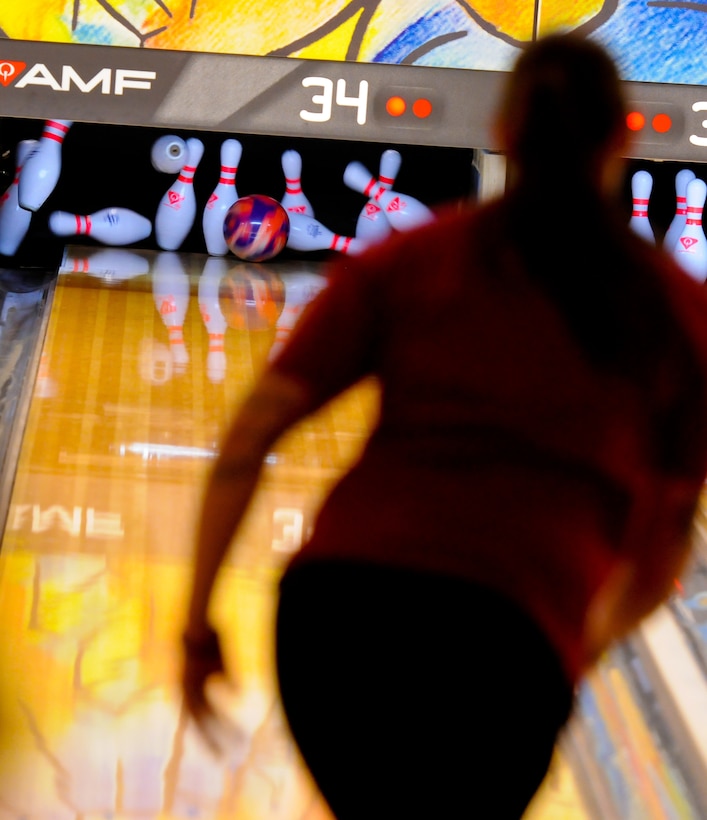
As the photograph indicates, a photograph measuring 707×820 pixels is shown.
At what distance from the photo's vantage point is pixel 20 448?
2.66 metres

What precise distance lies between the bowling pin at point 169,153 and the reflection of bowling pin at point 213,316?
387 mm

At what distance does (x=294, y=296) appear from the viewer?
14.2 feet

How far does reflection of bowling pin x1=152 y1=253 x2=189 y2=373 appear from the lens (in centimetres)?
350

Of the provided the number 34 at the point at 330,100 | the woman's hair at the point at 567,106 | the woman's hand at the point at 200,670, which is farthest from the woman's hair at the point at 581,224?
the number 34 at the point at 330,100

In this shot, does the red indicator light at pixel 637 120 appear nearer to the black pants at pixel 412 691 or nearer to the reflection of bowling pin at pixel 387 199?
the black pants at pixel 412 691

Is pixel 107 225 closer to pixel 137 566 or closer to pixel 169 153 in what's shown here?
pixel 169 153

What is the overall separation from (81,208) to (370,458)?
4.31 metres

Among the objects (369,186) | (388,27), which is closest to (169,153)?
(369,186)

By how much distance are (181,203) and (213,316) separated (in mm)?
1039

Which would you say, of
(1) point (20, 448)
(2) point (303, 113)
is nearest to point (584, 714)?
(2) point (303, 113)

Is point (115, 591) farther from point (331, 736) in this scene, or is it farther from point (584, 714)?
point (331, 736)

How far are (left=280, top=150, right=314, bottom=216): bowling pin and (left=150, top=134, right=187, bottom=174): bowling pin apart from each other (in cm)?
41

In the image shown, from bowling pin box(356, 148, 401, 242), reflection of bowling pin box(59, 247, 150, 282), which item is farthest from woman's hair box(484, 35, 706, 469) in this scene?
bowling pin box(356, 148, 401, 242)

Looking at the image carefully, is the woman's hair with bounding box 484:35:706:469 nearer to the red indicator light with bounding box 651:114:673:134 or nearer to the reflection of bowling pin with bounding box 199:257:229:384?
the red indicator light with bounding box 651:114:673:134
